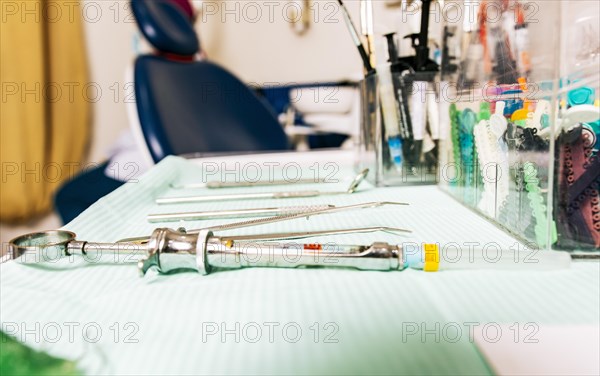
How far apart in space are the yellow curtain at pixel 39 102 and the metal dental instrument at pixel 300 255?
95cm

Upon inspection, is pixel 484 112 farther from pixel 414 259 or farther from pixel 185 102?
pixel 185 102

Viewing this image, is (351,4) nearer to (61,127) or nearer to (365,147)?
(365,147)

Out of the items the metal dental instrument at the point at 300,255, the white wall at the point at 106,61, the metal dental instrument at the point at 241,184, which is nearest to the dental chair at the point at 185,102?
the metal dental instrument at the point at 241,184

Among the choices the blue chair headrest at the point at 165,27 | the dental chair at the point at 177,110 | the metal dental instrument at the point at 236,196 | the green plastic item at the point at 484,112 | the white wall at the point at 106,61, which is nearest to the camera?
the green plastic item at the point at 484,112

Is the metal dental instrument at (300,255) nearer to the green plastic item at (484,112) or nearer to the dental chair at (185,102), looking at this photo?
the green plastic item at (484,112)

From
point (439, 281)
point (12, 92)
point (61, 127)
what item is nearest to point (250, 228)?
point (439, 281)

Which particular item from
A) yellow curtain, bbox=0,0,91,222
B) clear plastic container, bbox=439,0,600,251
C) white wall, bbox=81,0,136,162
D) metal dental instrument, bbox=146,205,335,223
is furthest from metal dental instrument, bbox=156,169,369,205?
white wall, bbox=81,0,136,162

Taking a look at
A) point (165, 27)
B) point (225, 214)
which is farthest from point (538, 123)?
point (165, 27)

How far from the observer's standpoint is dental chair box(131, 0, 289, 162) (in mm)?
919

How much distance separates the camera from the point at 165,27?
3.54 ft

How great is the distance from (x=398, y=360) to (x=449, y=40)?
455 mm

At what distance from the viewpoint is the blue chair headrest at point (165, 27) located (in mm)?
1022

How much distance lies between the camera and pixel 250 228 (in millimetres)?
419

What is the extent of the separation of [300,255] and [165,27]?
950 mm
